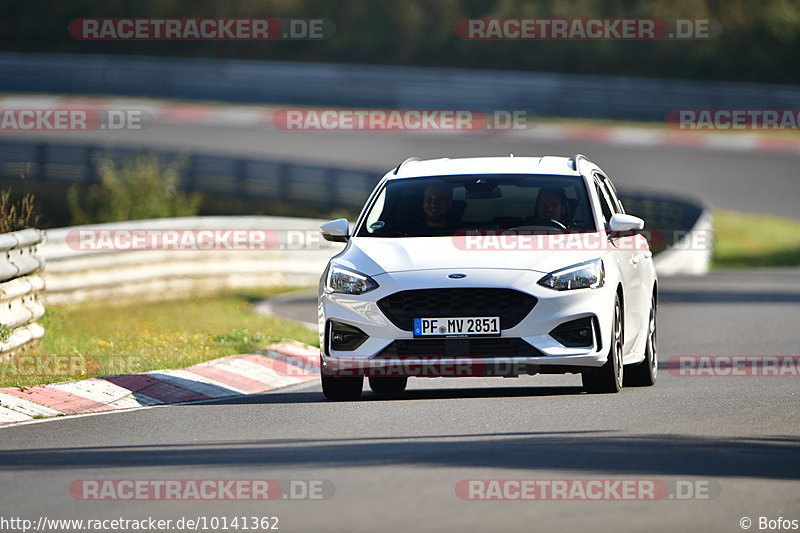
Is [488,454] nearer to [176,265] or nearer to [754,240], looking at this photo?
[176,265]

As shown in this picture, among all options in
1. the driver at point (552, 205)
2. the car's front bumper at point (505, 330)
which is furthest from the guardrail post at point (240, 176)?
the car's front bumper at point (505, 330)

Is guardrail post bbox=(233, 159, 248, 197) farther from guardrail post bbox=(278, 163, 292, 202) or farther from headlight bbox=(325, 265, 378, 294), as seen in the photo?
headlight bbox=(325, 265, 378, 294)

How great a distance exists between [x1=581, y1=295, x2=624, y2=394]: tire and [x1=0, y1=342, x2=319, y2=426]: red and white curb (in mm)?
2900

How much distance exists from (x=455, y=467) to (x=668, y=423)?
2214 millimetres

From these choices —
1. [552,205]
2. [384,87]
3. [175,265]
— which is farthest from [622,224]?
[384,87]

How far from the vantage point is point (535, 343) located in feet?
36.8

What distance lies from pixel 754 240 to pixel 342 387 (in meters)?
26.3

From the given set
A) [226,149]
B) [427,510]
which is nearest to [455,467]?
[427,510]

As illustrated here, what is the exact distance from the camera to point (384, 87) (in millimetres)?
48219

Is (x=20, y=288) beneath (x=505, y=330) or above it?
above

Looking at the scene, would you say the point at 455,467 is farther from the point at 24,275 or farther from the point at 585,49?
the point at 585,49

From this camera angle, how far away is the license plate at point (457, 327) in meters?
11.2

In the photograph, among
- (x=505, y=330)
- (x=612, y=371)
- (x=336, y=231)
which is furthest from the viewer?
(x=336, y=231)

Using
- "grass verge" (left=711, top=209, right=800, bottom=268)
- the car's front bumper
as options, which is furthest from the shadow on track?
"grass verge" (left=711, top=209, right=800, bottom=268)
